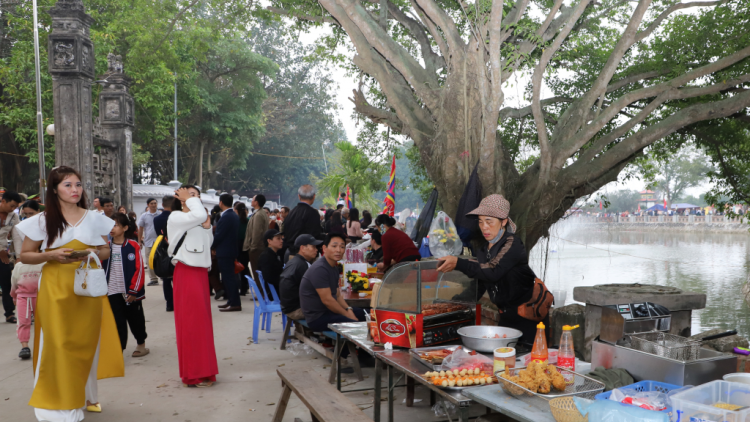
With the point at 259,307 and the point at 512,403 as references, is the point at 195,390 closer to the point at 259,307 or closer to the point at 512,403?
the point at 259,307

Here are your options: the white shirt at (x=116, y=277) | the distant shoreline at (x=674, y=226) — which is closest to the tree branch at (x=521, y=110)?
the white shirt at (x=116, y=277)

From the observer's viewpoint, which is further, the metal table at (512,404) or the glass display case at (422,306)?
the glass display case at (422,306)

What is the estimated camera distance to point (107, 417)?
4.38m

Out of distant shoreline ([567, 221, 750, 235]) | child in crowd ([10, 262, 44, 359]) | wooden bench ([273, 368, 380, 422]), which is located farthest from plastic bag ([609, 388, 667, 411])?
distant shoreline ([567, 221, 750, 235])

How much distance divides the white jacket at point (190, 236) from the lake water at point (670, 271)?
691cm

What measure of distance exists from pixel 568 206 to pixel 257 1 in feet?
24.5

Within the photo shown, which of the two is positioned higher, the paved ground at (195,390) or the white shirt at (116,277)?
the white shirt at (116,277)

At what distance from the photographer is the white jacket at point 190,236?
4.93 m

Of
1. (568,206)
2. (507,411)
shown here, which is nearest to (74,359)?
(507,411)

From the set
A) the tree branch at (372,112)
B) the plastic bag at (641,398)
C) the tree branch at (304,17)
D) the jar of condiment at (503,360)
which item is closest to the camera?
the plastic bag at (641,398)

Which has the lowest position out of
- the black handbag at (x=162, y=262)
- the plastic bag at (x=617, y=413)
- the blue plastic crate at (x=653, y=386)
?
the blue plastic crate at (x=653, y=386)

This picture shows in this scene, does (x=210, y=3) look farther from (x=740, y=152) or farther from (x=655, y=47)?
(x=740, y=152)

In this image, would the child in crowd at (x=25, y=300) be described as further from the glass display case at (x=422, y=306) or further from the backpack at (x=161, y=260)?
the glass display case at (x=422, y=306)

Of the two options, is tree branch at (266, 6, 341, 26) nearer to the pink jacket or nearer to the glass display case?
Result: the pink jacket
